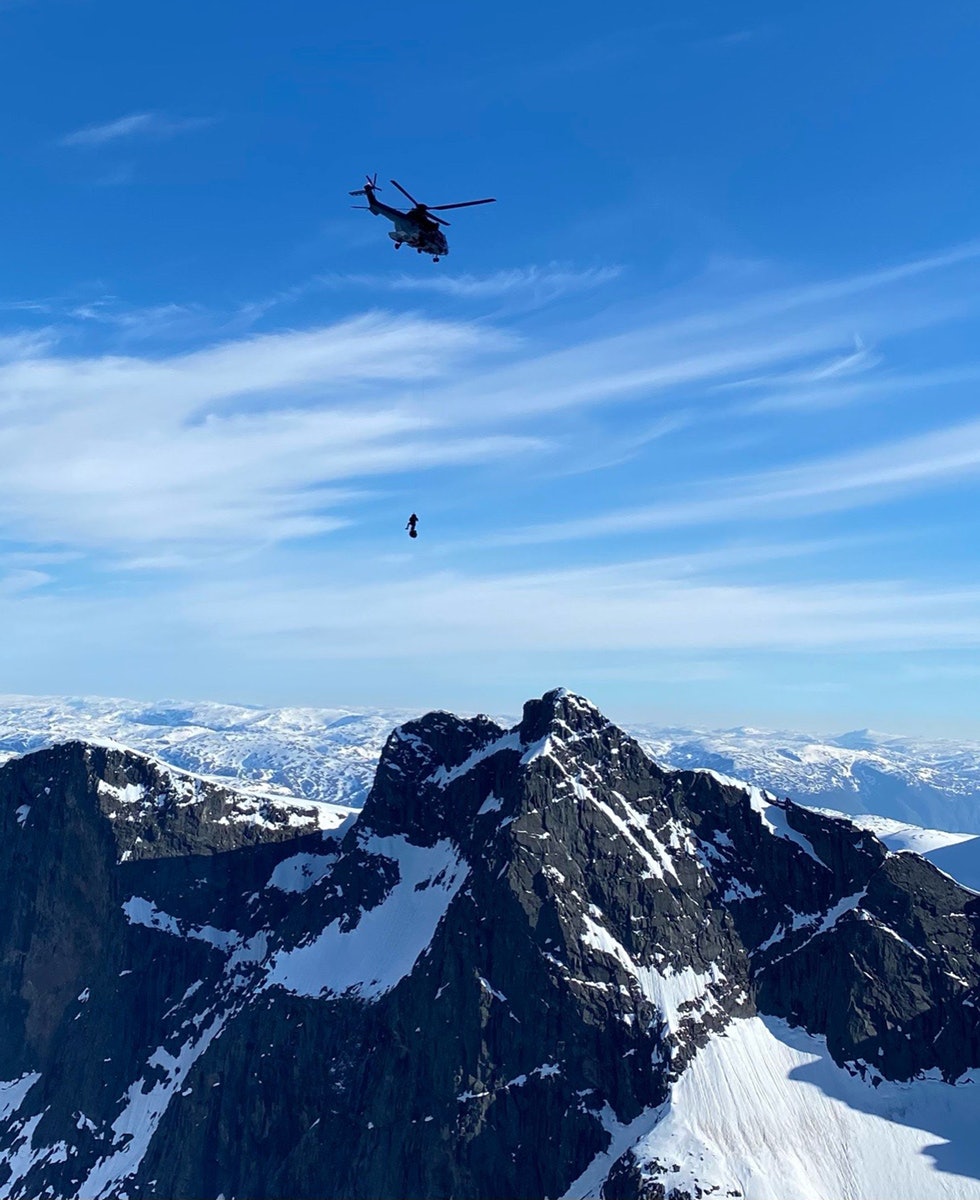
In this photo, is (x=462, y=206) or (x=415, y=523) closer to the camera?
(x=462, y=206)

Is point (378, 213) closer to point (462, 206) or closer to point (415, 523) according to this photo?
point (462, 206)

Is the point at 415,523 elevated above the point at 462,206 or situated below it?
below

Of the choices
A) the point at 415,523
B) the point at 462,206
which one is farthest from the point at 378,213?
the point at 415,523

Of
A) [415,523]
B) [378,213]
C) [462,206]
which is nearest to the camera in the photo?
[462,206]

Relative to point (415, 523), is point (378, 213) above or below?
above

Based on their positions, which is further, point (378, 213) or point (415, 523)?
point (415, 523)

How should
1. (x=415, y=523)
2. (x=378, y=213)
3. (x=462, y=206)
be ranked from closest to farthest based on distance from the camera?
(x=462, y=206)
(x=378, y=213)
(x=415, y=523)
